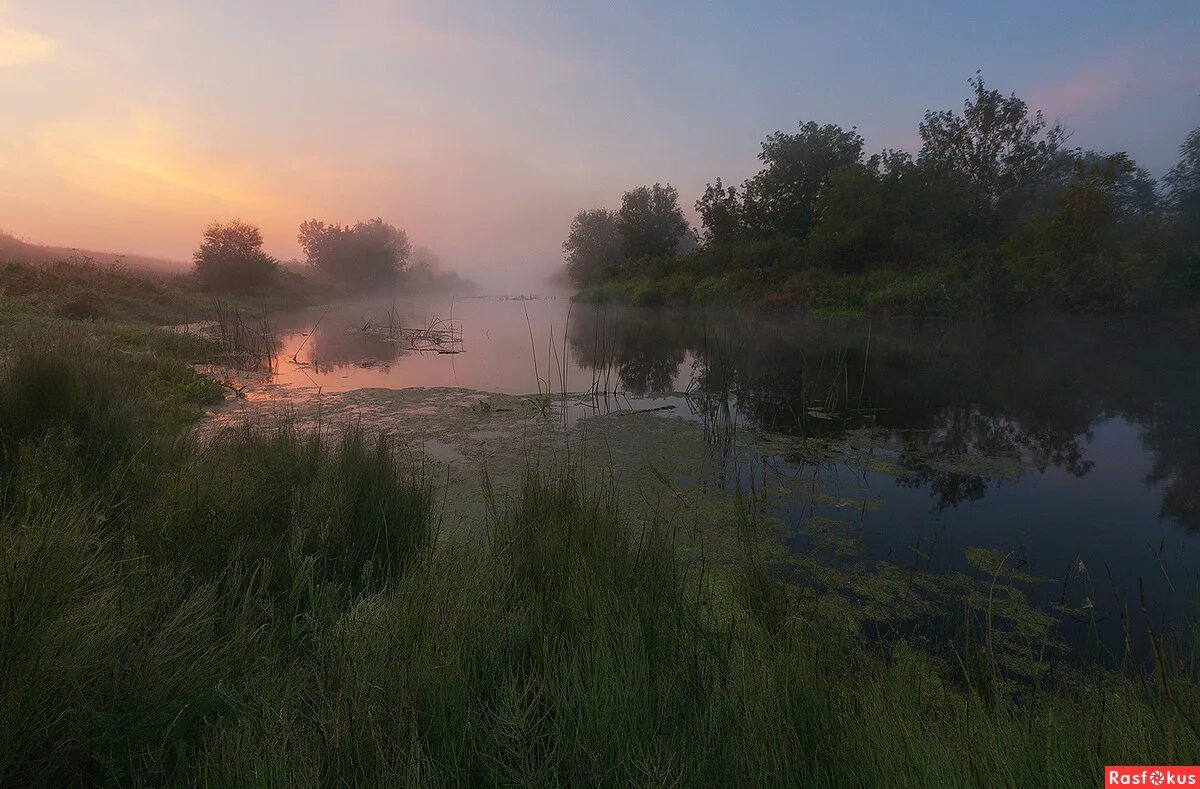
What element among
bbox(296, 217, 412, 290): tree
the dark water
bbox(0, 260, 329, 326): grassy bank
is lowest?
the dark water

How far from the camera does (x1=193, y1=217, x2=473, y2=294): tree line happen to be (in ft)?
86.3

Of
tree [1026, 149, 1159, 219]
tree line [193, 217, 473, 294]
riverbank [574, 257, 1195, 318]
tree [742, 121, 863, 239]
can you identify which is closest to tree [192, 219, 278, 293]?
tree line [193, 217, 473, 294]

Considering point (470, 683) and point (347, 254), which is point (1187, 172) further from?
point (347, 254)

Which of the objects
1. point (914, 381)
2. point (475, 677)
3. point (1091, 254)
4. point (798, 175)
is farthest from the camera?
point (798, 175)

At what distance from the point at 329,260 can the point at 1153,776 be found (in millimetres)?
54612

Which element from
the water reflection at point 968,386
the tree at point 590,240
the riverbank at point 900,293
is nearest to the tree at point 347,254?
the tree at point 590,240

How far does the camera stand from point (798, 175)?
28.7m

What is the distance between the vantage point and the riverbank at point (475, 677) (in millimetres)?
1196

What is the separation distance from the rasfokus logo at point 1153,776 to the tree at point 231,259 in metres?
32.3

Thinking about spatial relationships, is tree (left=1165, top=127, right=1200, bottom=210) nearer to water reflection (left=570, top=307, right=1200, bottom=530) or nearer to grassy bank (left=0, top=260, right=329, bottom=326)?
water reflection (left=570, top=307, right=1200, bottom=530)

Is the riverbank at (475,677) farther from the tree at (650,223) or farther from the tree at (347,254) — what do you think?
the tree at (347,254)

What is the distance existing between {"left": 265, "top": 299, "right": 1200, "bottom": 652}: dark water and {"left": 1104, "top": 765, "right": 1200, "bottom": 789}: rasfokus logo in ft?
2.46

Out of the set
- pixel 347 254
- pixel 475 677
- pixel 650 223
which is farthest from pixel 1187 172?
pixel 347 254

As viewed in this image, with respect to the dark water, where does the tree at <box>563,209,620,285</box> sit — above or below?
above
